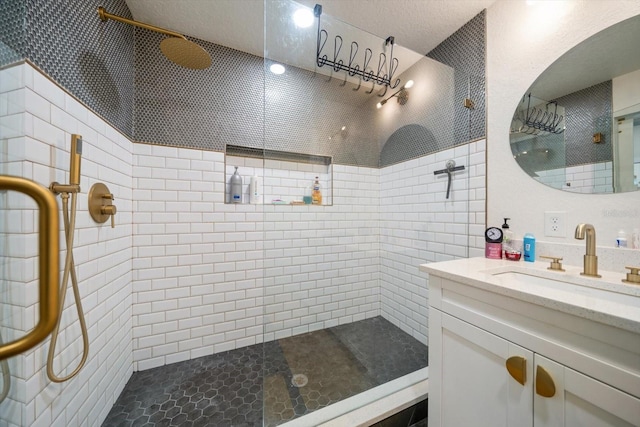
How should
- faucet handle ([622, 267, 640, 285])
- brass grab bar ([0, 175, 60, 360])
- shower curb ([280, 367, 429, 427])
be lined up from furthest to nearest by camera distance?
1. shower curb ([280, 367, 429, 427])
2. faucet handle ([622, 267, 640, 285])
3. brass grab bar ([0, 175, 60, 360])

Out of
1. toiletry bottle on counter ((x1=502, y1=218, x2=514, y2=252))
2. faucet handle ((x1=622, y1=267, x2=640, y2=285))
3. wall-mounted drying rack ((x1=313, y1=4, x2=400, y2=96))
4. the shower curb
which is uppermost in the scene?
wall-mounted drying rack ((x1=313, y1=4, x2=400, y2=96))

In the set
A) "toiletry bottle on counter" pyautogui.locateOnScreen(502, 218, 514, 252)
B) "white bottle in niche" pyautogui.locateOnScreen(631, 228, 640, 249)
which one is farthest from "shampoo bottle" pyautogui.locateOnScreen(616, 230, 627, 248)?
"toiletry bottle on counter" pyautogui.locateOnScreen(502, 218, 514, 252)

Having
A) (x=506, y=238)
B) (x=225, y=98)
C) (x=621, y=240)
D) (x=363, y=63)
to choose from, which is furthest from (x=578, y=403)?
(x=225, y=98)

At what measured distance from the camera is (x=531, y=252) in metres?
1.21

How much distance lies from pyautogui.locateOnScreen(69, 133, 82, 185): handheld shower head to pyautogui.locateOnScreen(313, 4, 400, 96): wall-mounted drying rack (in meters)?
1.41

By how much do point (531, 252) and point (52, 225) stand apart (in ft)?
5.85

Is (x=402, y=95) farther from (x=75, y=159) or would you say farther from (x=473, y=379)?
(x=75, y=159)

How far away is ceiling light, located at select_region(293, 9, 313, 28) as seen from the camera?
4.72ft

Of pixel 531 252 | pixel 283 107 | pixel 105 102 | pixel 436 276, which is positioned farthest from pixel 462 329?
pixel 105 102

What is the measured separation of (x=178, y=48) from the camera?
124 cm

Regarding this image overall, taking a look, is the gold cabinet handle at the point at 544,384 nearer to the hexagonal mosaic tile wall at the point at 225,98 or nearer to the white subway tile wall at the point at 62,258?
the hexagonal mosaic tile wall at the point at 225,98

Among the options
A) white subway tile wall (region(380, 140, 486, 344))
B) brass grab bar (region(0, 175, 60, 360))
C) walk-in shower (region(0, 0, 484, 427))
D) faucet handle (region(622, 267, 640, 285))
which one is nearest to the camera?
brass grab bar (region(0, 175, 60, 360))

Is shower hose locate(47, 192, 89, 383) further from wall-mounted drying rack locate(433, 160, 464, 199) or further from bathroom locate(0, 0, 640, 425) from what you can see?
wall-mounted drying rack locate(433, 160, 464, 199)

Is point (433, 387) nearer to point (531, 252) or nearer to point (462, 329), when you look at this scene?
point (462, 329)
